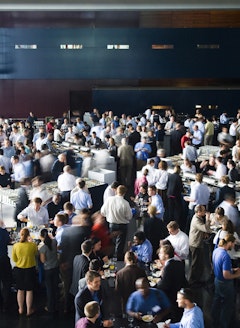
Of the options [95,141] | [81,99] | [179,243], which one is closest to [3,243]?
[179,243]

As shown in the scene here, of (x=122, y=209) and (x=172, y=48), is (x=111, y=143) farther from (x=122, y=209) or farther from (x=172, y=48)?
(x=172, y=48)

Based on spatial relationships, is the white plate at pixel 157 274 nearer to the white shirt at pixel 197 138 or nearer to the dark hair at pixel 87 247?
the dark hair at pixel 87 247

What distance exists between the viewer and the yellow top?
5.42 meters

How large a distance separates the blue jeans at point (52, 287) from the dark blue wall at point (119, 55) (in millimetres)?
16223

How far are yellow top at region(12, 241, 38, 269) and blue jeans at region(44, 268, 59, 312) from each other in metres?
0.25

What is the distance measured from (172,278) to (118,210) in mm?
2080

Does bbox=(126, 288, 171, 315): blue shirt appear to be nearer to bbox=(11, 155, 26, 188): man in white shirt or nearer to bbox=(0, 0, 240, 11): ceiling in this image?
bbox=(0, 0, 240, 11): ceiling

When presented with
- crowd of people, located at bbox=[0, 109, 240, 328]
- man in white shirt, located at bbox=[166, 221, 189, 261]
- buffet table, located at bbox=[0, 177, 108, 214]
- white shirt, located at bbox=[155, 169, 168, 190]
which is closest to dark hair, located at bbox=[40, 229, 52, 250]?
crowd of people, located at bbox=[0, 109, 240, 328]

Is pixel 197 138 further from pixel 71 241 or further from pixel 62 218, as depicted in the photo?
pixel 71 241

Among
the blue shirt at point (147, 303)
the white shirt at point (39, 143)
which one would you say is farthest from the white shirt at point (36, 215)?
the white shirt at point (39, 143)

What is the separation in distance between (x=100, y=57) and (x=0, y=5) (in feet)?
63.5

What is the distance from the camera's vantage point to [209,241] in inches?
263

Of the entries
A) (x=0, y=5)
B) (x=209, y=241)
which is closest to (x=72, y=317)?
(x=209, y=241)

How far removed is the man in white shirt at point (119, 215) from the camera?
6621mm
